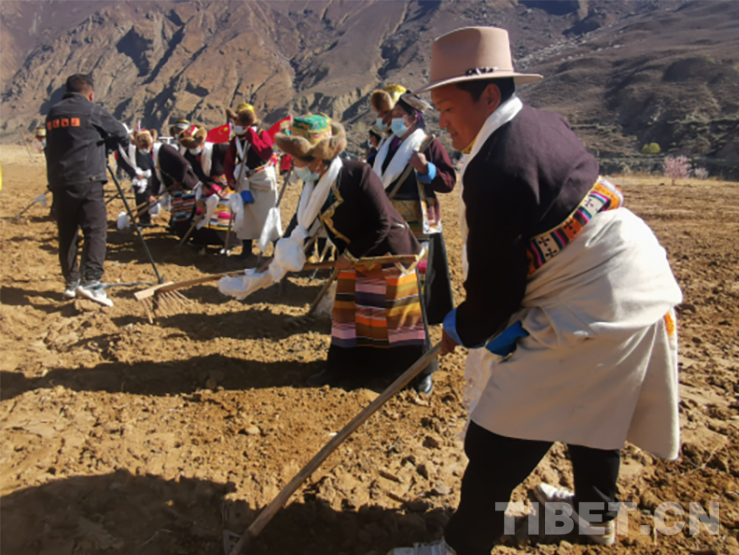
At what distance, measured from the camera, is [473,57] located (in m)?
1.53

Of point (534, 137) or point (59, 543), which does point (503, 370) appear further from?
point (59, 543)

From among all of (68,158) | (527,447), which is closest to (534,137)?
(527,447)

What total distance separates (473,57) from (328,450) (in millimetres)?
1521

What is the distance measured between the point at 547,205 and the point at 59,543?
2.35 meters

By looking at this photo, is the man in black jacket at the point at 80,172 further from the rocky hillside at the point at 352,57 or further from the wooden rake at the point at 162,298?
the rocky hillside at the point at 352,57

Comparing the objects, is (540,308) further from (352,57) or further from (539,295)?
(352,57)

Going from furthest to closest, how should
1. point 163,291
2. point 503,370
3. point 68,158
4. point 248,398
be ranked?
point 68,158 → point 163,291 → point 248,398 → point 503,370

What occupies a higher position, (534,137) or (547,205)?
(534,137)

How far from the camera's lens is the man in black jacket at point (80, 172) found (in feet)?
14.2

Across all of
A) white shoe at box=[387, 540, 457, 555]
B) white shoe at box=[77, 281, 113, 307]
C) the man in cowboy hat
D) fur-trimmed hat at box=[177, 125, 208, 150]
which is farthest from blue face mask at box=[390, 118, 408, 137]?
fur-trimmed hat at box=[177, 125, 208, 150]

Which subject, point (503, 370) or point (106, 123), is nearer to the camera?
point (503, 370)

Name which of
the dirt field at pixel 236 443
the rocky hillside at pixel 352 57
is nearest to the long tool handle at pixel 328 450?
the dirt field at pixel 236 443

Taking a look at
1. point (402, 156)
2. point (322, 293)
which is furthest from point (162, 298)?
point (402, 156)

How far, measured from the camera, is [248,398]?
321cm
